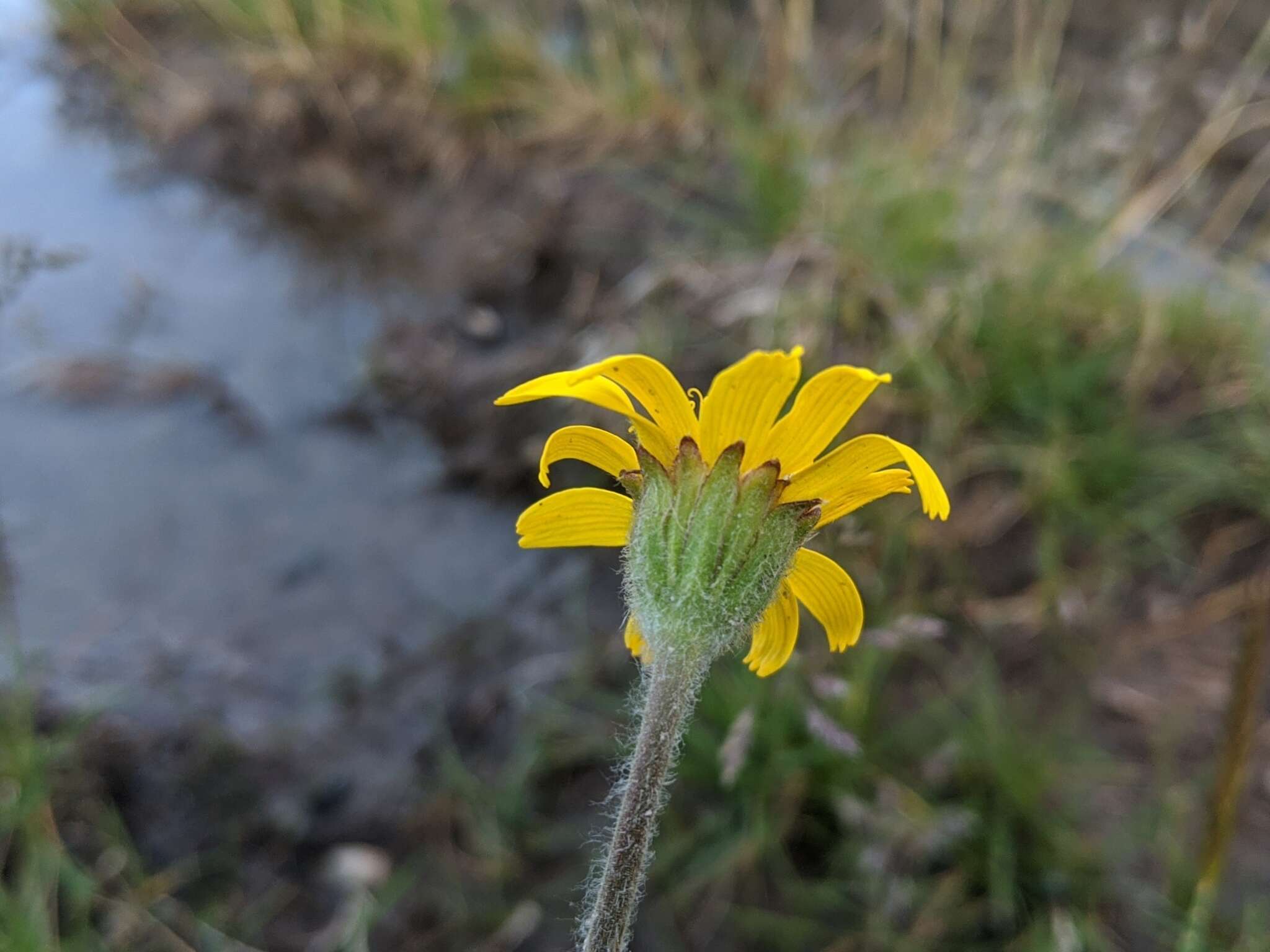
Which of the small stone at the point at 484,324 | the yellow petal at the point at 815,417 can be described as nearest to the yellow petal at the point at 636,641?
the yellow petal at the point at 815,417

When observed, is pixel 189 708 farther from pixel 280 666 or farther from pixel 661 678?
pixel 661 678

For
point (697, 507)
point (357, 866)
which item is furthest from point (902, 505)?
point (697, 507)

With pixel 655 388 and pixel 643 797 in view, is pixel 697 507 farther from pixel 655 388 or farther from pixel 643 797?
pixel 643 797

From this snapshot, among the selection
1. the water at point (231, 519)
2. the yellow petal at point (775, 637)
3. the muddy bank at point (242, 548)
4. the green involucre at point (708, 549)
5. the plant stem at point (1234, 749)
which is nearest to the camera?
the green involucre at point (708, 549)

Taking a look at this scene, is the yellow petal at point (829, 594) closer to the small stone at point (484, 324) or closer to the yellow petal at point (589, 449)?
the yellow petal at point (589, 449)

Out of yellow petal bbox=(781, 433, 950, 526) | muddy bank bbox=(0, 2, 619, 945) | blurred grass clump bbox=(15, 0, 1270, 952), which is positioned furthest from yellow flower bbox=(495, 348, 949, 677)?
muddy bank bbox=(0, 2, 619, 945)

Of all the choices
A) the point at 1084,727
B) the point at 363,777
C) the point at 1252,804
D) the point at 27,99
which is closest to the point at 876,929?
the point at 1084,727

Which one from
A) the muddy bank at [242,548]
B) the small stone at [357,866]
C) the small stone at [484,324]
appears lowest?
the small stone at [357,866]
